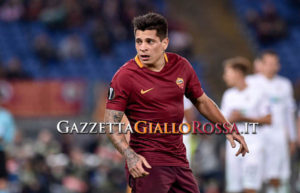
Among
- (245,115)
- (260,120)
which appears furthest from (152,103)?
(245,115)

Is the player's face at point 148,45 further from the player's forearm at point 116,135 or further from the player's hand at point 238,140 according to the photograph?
the player's hand at point 238,140

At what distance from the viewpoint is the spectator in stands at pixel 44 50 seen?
54.6 feet

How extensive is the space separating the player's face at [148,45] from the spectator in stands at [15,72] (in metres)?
10.5

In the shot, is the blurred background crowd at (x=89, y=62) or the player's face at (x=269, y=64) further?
the blurred background crowd at (x=89, y=62)

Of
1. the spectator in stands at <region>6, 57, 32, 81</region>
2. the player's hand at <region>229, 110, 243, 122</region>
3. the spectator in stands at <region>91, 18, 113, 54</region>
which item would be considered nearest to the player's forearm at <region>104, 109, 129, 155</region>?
the player's hand at <region>229, 110, 243, 122</region>

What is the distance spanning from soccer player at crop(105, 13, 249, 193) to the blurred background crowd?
5.11m

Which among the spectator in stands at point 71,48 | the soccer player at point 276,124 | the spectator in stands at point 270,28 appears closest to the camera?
the soccer player at point 276,124

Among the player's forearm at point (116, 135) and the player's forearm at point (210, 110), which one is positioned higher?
the player's forearm at point (210, 110)

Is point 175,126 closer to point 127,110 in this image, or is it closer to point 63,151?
point 127,110

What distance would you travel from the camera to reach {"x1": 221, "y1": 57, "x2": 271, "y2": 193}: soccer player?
8.83 metres

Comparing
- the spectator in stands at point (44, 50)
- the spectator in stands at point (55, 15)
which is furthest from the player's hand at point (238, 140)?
the spectator in stands at point (55, 15)

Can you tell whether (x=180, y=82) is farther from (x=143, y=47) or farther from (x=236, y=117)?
(x=236, y=117)

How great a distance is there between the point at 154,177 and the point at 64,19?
44.7 feet

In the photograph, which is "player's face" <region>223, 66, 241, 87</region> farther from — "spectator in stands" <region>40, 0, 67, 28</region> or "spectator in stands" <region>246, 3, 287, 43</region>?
"spectator in stands" <region>246, 3, 287, 43</region>
